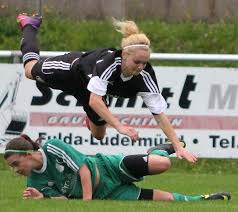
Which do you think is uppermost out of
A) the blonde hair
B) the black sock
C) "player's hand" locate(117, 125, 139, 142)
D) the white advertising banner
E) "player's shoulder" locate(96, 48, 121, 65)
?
the blonde hair

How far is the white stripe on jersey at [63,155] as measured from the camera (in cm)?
1062

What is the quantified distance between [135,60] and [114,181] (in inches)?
44.2

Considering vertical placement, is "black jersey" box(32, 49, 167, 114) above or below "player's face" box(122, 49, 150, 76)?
below

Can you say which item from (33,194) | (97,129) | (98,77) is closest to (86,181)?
(33,194)

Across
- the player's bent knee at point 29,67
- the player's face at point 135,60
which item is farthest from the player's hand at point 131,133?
the player's bent knee at point 29,67

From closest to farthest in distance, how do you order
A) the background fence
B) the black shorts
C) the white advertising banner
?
1. the black shorts
2. the white advertising banner
3. the background fence

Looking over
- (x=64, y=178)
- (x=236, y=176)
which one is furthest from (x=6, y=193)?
(x=236, y=176)

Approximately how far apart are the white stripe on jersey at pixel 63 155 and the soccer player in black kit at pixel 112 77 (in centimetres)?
50

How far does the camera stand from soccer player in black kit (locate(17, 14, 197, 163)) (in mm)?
11039

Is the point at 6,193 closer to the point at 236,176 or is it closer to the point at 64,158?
the point at 64,158

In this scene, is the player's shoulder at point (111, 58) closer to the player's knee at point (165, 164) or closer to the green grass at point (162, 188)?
the player's knee at point (165, 164)

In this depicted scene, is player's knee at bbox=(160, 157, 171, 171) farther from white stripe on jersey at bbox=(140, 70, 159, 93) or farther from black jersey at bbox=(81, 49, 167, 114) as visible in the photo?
white stripe on jersey at bbox=(140, 70, 159, 93)

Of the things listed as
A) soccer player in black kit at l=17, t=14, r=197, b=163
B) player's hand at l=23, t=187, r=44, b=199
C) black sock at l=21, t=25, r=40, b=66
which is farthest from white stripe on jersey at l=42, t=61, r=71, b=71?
player's hand at l=23, t=187, r=44, b=199

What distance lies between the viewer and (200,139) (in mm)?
15273
